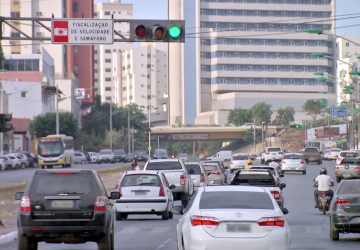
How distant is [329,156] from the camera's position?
307 feet

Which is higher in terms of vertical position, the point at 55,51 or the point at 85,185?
the point at 55,51

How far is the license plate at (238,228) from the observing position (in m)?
11.0

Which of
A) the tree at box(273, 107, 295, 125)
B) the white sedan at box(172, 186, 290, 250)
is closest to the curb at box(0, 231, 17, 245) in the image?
the white sedan at box(172, 186, 290, 250)

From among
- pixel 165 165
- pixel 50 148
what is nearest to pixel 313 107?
pixel 50 148

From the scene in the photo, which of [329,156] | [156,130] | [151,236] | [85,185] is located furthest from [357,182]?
[156,130]

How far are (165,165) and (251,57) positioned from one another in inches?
5669

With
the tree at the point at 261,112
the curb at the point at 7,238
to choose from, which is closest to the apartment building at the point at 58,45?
the tree at the point at 261,112

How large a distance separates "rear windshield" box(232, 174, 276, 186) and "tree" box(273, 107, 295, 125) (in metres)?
138

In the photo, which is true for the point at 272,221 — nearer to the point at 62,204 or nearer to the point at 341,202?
the point at 62,204

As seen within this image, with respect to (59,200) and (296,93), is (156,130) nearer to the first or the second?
(296,93)

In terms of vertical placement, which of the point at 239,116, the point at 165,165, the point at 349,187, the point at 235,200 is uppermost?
the point at 239,116

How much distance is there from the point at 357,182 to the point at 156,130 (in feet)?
446

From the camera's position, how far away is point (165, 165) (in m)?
31.2

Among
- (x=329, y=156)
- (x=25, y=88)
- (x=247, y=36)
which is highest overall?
(x=247, y=36)
